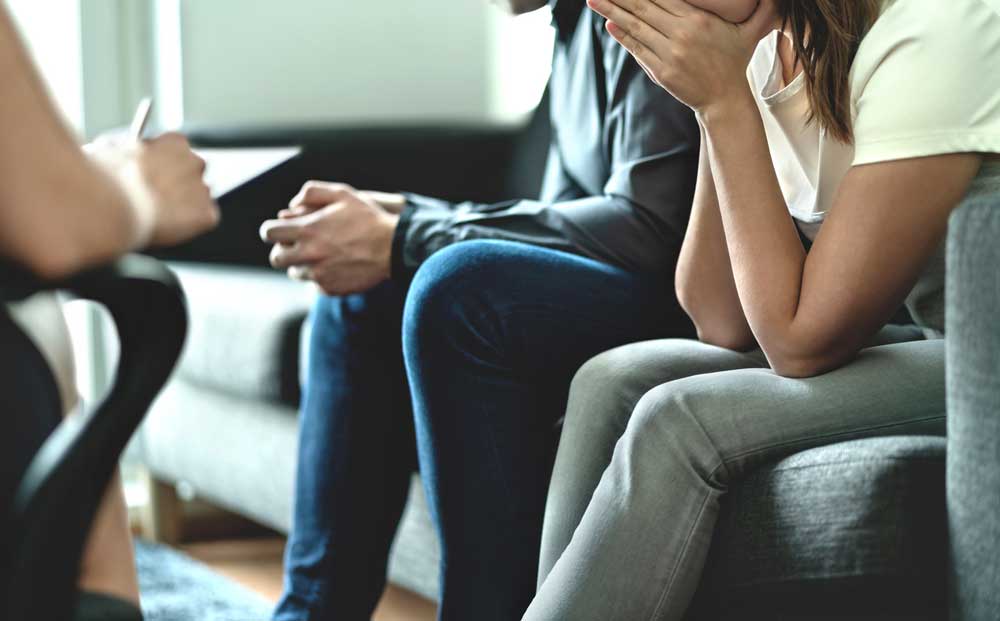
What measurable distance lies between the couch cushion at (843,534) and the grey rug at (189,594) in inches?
42.9

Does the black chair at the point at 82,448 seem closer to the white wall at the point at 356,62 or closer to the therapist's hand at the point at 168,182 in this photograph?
the therapist's hand at the point at 168,182

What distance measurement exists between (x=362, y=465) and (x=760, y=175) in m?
0.62

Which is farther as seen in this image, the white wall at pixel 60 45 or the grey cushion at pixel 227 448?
the white wall at pixel 60 45

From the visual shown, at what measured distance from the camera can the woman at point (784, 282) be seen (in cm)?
93

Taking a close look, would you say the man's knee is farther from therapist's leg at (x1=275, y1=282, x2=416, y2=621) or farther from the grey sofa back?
the grey sofa back

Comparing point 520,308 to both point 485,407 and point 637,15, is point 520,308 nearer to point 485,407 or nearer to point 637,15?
point 485,407

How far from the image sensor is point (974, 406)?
2.52ft

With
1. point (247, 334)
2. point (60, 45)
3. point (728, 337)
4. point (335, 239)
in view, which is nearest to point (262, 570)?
point (247, 334)

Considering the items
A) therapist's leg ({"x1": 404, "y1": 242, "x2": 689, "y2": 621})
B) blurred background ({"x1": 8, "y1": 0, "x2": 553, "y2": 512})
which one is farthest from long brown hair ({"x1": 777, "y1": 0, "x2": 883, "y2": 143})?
blurred background ({"x1": 8, "y1": 0, "x2": 553, "y2": 512})

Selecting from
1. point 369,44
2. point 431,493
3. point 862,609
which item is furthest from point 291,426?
point 369,44

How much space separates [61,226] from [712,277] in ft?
2.46

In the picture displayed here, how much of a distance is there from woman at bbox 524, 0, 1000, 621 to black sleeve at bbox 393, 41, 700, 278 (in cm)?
22

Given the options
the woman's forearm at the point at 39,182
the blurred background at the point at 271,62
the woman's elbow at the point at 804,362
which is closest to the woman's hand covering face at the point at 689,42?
the woman's elbow at the point at 804,362

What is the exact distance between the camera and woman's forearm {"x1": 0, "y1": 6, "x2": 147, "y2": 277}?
0.59 meters
